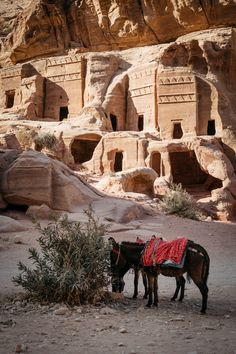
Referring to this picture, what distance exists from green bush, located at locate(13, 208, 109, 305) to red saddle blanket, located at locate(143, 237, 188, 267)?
69 centimetres

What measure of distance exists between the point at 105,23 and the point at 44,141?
16817 mm

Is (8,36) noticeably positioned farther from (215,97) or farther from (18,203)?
(18,203)

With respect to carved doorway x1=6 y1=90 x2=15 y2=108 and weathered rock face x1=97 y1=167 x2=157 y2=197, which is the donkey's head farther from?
carved doorway x1=6 y1=90 x2=15 y2=108

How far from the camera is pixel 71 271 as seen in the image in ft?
18.9

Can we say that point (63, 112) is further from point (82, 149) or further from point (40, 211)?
point (40, 211)

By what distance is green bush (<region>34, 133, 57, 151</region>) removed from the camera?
25.3 meters

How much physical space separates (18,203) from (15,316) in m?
10.2

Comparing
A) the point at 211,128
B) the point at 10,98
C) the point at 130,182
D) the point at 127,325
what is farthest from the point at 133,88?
the point at 127,325

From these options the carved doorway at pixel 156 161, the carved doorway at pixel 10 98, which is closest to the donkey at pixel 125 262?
the carved doorway at pixel 156 161

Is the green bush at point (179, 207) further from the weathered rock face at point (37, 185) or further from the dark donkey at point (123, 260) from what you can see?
the dark donkey at point (123, 260)

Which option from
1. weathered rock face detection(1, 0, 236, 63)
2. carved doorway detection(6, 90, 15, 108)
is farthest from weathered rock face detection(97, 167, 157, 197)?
carved doorway detection(6, 90, 15, 108)

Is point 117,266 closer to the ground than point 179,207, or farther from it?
farther from it

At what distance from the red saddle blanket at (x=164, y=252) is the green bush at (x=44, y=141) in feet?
66.3

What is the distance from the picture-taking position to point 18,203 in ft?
49.4
